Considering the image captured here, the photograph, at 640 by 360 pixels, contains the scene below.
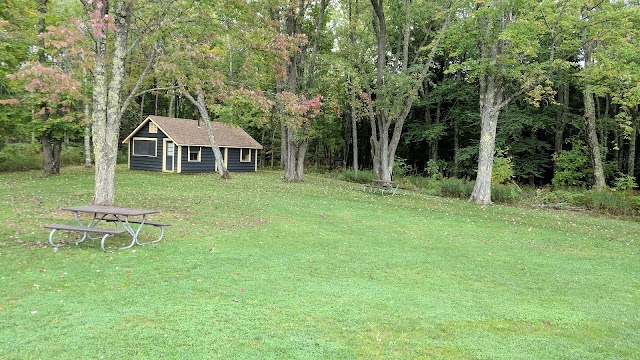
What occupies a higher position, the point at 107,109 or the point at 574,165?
the point at 107,109

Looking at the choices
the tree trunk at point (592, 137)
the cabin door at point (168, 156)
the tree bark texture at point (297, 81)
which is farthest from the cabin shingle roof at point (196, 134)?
the tree trunk at point (592, 137)

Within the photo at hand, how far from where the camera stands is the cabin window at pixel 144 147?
1067 inches

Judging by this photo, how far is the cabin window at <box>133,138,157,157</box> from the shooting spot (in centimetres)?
2709

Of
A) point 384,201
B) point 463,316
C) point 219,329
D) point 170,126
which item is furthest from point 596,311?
point 170,126

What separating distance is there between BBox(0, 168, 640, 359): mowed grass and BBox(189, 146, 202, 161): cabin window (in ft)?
53.2

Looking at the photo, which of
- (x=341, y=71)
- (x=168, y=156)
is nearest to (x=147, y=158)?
(x=168, y=156)

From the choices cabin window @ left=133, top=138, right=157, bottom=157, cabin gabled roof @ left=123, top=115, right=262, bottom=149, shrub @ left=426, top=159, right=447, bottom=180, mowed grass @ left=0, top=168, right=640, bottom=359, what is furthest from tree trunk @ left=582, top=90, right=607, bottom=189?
cabin window @ left=133, top=138, right=157, bottom=157

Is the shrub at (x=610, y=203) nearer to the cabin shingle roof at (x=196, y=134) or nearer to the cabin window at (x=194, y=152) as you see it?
the cabin shingle roof at (x=196, y=134)

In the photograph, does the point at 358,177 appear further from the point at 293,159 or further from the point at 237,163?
the point at 237,163

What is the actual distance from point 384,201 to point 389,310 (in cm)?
1095

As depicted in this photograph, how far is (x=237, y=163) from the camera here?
3048 cm

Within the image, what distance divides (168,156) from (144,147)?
232 centimetres

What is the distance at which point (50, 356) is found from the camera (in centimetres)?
344

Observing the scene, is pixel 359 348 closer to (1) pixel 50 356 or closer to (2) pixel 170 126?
(1) pixel 50 356
